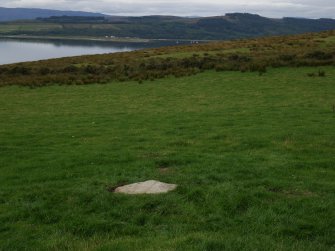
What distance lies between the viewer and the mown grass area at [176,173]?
7.62m

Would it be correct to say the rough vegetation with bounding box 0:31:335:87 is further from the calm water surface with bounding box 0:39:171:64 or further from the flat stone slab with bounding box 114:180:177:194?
the calm water surface with bounding box 0:39:171:64

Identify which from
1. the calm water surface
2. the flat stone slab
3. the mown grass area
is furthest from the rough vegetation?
the calm water surface

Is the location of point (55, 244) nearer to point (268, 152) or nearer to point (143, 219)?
point (143, 219)

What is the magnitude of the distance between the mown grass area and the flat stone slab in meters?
0.32

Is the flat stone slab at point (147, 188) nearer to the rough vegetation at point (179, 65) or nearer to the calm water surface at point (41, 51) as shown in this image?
the rough vegetation at point (179, 65)

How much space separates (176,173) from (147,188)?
5.01 ft

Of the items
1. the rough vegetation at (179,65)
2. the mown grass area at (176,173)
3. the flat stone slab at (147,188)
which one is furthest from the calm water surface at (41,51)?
the flat stone slab at (147,188)

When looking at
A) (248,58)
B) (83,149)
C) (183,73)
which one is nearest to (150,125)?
(83,149)

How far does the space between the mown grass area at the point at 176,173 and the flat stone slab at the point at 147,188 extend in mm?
321

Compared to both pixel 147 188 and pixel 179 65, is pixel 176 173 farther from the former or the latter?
pixel 179 65

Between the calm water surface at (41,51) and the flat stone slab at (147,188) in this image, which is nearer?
the flat stone slab at (147,188)

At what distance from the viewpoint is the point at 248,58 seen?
3934 cm

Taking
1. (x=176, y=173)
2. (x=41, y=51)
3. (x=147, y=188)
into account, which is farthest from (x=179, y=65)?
(x=41, y=51)

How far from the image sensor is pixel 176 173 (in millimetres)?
Result: 11344
